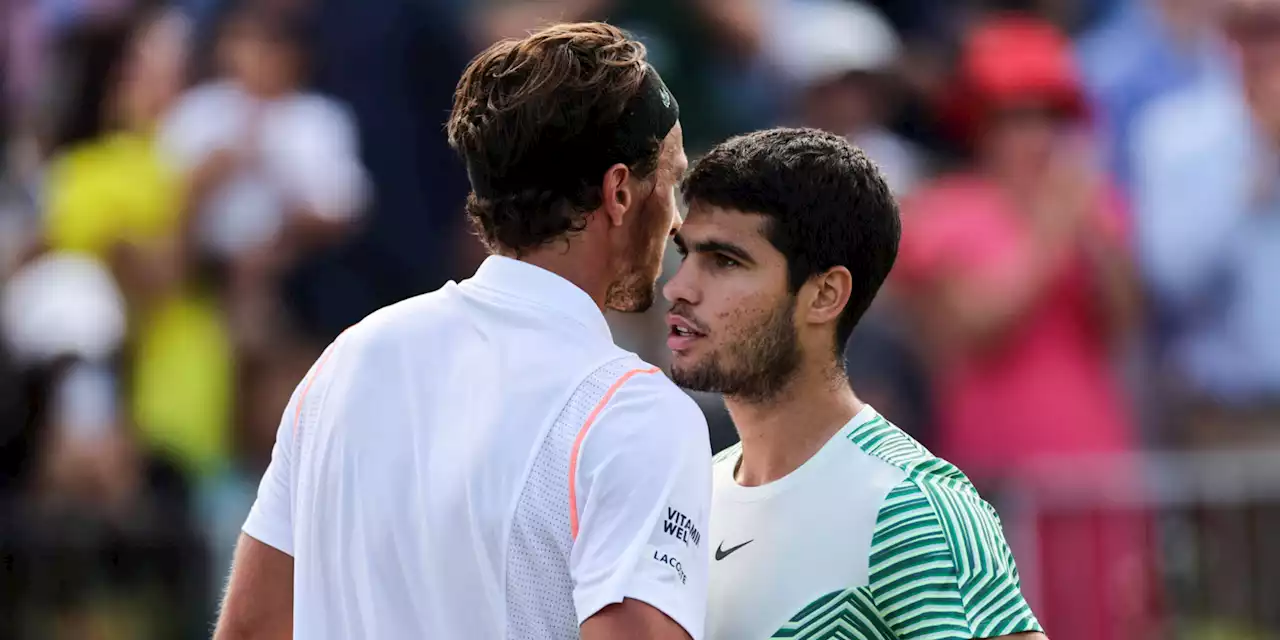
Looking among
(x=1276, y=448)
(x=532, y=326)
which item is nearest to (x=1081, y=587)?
(x=1276, y=448)

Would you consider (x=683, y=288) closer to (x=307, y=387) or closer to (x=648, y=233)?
(x=648, y=233)

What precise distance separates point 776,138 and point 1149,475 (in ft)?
12.1

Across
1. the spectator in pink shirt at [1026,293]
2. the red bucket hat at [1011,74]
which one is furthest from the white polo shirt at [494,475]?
the red bucket hat at [1011,74]

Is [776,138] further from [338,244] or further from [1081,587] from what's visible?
[338,244]

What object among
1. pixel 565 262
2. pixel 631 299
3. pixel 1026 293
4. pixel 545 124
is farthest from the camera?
pixel 1026 293

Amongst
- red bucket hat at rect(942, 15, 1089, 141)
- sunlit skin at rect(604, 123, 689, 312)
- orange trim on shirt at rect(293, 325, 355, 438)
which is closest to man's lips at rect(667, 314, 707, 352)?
sunlit skin at rect(604, 123, 689, 312)

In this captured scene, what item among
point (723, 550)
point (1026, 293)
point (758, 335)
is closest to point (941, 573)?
point (723, 550)

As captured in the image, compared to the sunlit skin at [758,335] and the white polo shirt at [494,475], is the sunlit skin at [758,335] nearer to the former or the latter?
the sunlit skin at [758,335]

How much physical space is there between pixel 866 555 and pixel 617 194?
0.71 metres

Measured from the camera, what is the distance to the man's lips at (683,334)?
3014 mm

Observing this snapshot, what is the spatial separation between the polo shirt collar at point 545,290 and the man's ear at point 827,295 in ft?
1.77

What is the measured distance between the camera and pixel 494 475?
2504 millimetres

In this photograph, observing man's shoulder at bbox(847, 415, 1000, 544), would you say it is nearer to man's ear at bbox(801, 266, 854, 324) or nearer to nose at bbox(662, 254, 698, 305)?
man's ear at bbox(801, 266, 854, 324)

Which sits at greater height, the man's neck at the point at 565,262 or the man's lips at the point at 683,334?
the man's neck at the point at 565,262
